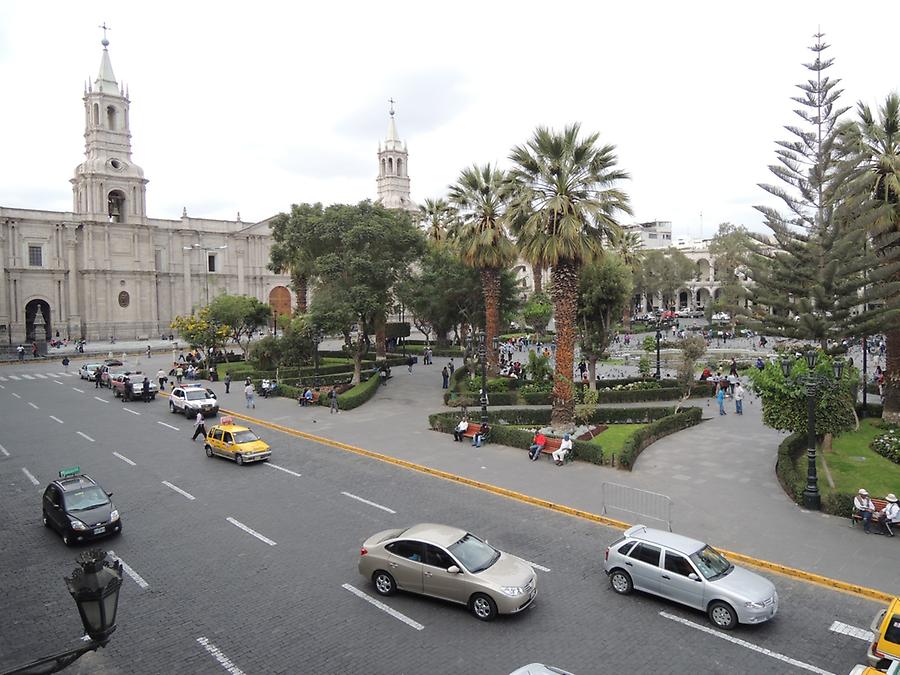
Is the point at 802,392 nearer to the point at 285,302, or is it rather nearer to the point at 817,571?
the point at 817,571

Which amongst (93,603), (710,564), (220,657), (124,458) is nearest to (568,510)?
(710,564)

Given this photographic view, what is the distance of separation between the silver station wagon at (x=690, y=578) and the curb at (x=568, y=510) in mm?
1989

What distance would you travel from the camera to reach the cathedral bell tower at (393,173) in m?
90.8

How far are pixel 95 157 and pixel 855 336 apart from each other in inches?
3089

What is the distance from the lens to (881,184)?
69.7 feet

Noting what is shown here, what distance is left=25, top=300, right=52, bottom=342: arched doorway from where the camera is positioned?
71.9 meters

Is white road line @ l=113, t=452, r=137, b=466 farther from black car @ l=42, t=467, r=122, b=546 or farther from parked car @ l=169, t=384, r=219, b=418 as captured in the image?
parked car @ l=169, t=384, r=219, b=418

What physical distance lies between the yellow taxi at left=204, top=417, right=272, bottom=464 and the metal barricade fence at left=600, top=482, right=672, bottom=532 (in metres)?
10.9

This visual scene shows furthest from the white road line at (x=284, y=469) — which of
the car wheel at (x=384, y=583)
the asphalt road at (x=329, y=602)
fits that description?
the car wheel at (x=384, y=583)

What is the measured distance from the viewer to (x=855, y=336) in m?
20.9

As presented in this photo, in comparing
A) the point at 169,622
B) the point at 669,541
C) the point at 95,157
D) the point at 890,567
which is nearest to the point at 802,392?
the point at 890,567

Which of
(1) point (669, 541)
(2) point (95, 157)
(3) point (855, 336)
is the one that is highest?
A: (2) point (95, 157)

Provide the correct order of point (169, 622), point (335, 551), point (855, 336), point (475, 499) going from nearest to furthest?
point (169, 622), point (335, 551), point (475, 499), point (855, 336)

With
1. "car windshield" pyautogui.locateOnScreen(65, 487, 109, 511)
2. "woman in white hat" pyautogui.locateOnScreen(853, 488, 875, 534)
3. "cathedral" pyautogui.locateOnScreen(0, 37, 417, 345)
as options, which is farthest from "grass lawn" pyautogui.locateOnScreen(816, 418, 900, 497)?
"cathedral" pyautogui.locateOnScreen(0, 37, 417, 345)
